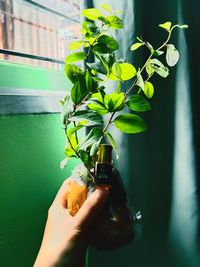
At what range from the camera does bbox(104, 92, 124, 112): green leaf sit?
688mm

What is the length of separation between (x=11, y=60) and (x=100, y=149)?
0.48m

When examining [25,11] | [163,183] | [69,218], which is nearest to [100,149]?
Answer: [69,218]

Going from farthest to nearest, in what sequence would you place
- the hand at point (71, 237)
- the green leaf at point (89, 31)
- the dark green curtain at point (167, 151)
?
the dark green curtain at point (167, 151)
the green leaf at point (89, 31)
the hand at point (71, 237)

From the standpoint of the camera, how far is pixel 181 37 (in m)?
0.97

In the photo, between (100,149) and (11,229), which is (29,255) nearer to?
(11,229)

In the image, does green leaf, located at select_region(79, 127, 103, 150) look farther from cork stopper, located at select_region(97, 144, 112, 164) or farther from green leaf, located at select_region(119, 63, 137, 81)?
green leaf, located at select_region(119, 63, 137, 81)

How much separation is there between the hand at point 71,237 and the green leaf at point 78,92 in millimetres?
205

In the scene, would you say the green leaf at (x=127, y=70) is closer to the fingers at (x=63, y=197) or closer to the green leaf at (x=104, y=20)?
the green leaf at (x=104, y=20)

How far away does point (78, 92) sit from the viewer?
0.68 m

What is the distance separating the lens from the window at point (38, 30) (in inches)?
39.1

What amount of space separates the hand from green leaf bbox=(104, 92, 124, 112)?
0.18 m

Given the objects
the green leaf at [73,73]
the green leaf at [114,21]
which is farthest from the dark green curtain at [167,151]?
the green leaf at [73,73]

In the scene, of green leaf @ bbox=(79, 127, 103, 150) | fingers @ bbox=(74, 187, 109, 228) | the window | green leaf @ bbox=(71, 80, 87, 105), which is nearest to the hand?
fingers @ bbox=(74, 187, 109, 228)

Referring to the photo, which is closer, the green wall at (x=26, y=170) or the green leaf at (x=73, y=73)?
the green leaf at (x=73, y=73)
